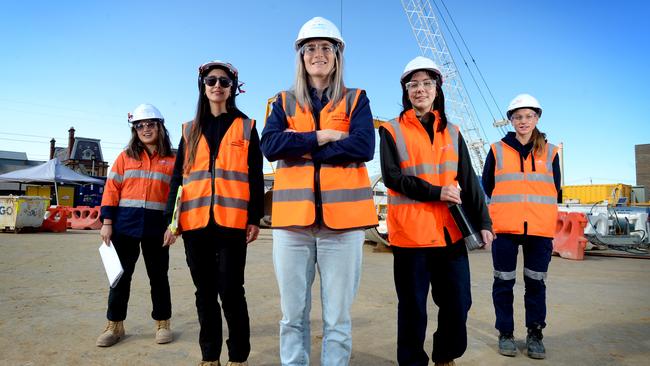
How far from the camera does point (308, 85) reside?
2500mm

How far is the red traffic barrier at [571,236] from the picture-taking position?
A: 9.52 metres

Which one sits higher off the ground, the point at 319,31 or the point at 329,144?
the point at 319,31

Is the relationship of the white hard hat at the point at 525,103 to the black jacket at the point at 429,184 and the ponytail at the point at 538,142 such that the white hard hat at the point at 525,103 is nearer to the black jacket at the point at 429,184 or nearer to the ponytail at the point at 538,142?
the ponytail at the point at 538,142

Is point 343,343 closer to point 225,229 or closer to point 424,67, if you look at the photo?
point 225,229

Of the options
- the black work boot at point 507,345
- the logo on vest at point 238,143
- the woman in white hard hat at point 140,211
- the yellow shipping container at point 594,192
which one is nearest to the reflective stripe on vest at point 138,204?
the woman in white hard hat at point 140,211

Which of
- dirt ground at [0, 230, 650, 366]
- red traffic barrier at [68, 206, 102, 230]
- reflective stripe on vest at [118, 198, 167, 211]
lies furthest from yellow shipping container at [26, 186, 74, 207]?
reflective stripe on vest at [118, 198, 167, 211]

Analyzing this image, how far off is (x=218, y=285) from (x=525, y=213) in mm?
2552

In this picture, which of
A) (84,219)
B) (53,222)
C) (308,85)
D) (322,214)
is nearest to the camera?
(322,214)

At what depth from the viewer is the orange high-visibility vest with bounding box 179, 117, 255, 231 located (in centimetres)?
282

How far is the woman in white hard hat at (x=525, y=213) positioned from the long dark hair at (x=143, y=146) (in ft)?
9.90

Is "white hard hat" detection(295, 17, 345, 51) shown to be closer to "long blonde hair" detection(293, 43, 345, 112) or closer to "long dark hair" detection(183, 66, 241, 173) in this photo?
"long blonde hair" detection(293, 43, 345, 112)

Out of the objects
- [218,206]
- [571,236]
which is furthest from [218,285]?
[571,236]

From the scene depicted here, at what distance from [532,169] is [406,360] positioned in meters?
2.11

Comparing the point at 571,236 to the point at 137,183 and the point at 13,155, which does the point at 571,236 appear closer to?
the point at 137,183
